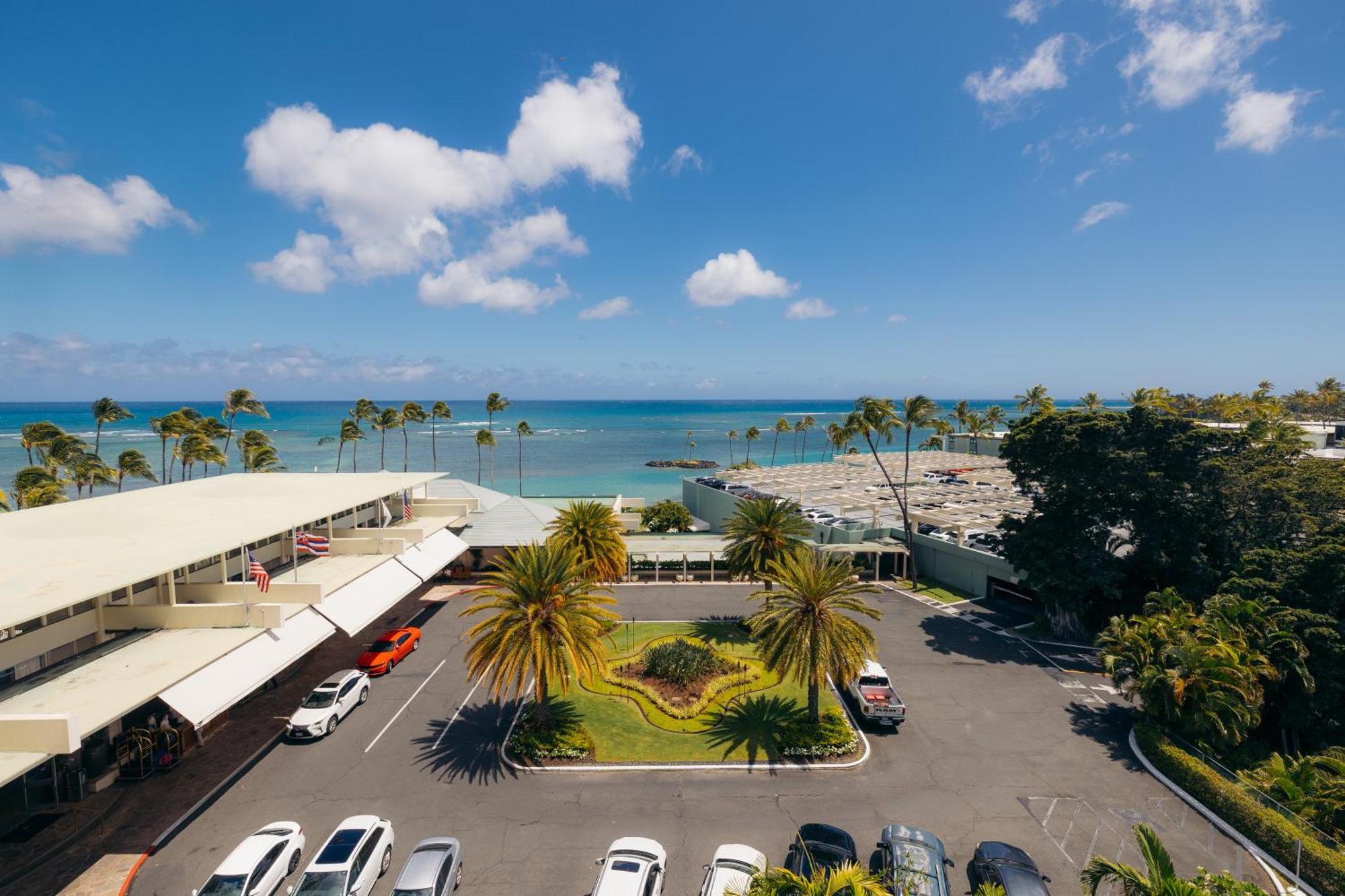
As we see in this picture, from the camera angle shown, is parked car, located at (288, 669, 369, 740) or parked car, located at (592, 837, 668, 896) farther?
parked car, located at (288, 669, 369, 740)

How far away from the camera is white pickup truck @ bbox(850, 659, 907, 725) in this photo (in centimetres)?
2286

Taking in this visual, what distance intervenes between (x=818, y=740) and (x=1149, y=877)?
11.2 m

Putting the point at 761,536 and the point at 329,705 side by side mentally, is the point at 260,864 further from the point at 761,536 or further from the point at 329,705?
the point at 761,536

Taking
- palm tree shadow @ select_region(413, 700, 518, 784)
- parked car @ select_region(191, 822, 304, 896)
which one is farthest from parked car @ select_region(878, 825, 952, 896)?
parked car @ select_region(191, 822, 304, 896)

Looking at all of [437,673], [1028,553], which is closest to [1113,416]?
[1028,553]

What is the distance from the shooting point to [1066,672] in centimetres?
2853

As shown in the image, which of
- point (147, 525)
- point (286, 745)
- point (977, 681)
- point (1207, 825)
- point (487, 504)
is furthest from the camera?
point (487, 504)

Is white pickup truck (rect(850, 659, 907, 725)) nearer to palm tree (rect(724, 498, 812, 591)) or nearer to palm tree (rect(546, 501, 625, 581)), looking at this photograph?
palm tree (rect(724, 498, 812, 591))

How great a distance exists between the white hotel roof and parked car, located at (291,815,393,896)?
9122 mm

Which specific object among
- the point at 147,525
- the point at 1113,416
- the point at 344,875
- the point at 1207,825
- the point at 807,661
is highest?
the point at 1113,416

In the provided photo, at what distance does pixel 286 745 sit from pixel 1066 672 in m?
34.5

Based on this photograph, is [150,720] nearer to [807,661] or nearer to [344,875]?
[344,875]

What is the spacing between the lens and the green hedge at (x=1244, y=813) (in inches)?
608

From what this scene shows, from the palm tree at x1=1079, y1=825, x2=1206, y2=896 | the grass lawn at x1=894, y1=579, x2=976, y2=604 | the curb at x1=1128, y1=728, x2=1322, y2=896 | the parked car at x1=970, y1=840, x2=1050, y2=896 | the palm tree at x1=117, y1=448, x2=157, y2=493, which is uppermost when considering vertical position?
the palm tree at x1=117, y1=448, x2=157, y2=493
